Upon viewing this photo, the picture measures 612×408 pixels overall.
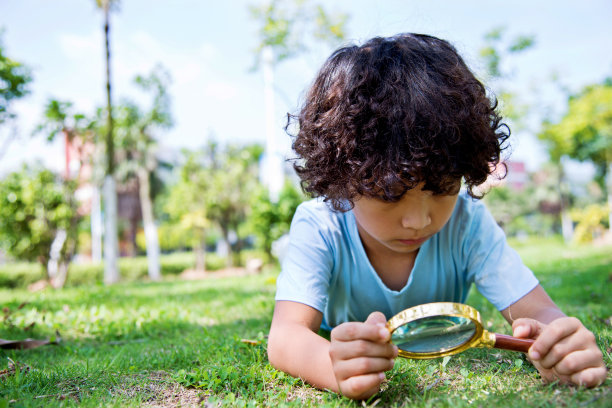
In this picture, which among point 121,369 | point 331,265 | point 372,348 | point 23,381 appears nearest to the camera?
point 372,348

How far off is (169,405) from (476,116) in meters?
Answer: 1.44

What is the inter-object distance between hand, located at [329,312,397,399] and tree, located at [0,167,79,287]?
11.2 m

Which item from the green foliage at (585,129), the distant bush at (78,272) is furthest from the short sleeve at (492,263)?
the green foliage at (585,129)

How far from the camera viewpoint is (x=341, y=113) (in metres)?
1.68

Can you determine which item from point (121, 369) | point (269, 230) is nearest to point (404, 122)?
point (121, 369)

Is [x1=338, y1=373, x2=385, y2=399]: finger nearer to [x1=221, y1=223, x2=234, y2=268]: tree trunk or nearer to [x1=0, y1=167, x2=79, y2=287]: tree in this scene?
[x1=0, y1=167, x2=79, y2=287]: tree

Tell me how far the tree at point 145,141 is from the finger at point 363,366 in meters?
16.0

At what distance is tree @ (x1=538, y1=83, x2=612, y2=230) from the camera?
728 inches

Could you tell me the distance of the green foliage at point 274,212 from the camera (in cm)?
1430

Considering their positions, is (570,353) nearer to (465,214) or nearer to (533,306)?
(533,306)

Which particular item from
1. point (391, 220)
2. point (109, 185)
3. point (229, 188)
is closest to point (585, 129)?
point (229, 188)

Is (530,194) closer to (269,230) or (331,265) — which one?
(269,230)

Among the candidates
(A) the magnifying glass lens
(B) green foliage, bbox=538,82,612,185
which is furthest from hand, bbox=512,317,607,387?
(B) green foliage, bbox=538,82,612,185

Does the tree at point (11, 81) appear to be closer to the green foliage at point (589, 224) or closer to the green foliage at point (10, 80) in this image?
the green foliage at point (10, 80)
